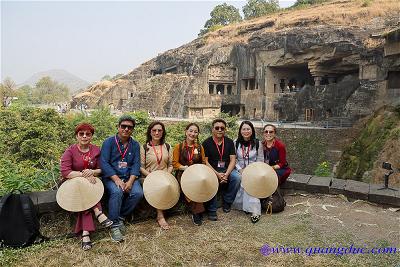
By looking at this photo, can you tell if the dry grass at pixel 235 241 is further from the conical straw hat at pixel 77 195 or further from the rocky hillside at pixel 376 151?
the rocky hillside at pixel 376 151

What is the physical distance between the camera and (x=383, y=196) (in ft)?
15.5

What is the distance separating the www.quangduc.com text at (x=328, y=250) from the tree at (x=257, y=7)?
175ft

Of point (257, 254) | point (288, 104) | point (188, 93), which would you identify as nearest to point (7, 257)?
point (257, 254)

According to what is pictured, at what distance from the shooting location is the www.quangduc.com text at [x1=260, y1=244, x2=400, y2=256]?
A: 330cm

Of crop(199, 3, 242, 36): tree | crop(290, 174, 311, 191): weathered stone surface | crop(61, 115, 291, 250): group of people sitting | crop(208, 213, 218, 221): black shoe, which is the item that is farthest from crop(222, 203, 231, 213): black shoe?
crop(199, 3, 242, 36): tree

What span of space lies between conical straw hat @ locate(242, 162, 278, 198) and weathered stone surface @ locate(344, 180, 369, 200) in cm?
143

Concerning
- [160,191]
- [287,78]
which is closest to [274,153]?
[160,191]

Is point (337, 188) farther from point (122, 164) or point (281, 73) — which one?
point (281, 73)

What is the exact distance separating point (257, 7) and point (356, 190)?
53.6 metres

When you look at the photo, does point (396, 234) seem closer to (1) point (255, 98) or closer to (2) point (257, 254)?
(2) point (257, 254)

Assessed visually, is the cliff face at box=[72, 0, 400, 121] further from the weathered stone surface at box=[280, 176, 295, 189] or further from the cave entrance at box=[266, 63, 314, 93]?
the weathered stone surface at box=[280, 176, 295, 189]

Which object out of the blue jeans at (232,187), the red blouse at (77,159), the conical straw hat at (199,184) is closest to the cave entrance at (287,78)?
the blue jeans at (232,187)

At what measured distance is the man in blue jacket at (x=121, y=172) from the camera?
382cm

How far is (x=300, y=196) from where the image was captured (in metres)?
5.21
